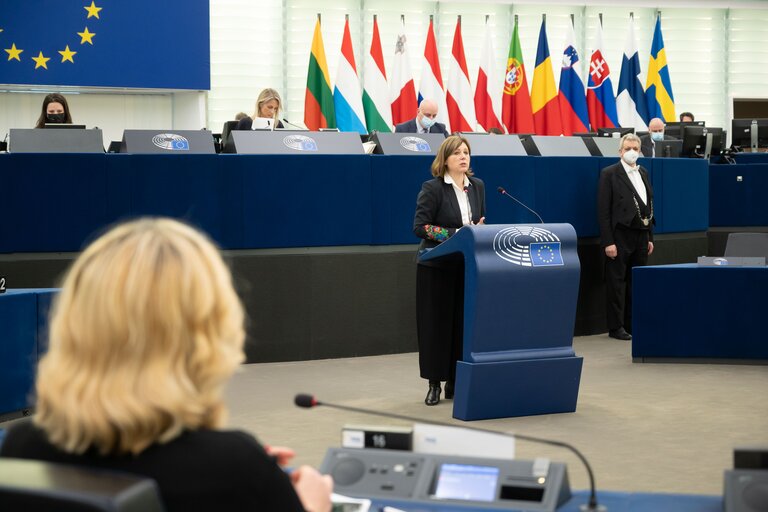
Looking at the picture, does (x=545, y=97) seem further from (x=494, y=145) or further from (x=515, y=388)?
(x=515, y=388)

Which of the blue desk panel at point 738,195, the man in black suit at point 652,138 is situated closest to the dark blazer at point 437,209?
the man in black suit at point 652,138

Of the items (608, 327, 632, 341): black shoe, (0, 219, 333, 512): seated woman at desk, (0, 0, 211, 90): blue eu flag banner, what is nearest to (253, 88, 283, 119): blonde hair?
(608, 327, 632, 341): black shoe

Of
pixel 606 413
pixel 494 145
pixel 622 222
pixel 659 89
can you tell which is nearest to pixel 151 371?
pixel 606 413

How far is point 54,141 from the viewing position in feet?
26.7

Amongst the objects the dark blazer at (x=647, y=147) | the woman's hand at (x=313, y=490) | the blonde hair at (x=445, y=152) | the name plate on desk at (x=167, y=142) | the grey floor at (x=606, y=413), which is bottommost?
the grey floor at (x=606, y=413)

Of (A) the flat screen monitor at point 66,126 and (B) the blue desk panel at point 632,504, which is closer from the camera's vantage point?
(B) the blue desk panel at point 632,504

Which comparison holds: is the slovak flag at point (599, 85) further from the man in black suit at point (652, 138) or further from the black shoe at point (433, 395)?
the black shoe at point (433, 395)

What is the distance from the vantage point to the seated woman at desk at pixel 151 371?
161 centimetres

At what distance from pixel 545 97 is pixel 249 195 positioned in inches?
344

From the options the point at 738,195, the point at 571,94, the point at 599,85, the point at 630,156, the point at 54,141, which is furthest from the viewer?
the point at 599,85

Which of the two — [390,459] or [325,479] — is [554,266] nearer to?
[390,459]

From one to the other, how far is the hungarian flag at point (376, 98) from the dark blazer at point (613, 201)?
553cm

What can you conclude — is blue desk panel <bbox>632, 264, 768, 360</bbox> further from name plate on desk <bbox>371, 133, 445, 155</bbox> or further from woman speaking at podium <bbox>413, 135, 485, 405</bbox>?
woman speaking at podium <bbox>413, 135, 485, 405</bbox>

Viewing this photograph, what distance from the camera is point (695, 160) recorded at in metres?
11.4
